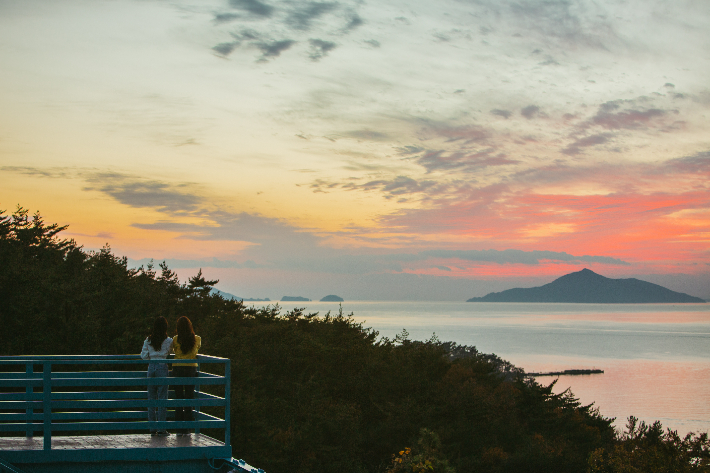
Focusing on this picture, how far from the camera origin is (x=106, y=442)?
7586mm

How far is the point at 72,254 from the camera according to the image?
38.2m

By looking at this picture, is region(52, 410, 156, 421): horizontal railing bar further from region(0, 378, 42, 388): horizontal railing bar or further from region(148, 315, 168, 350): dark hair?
region(148, 315, 168, 350): dark hair

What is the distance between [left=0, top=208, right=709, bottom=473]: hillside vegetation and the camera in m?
22.9

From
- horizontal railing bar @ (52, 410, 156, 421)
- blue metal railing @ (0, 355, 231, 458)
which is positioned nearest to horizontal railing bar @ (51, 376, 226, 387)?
blue metal railing @ (0, 355, 231, 458)

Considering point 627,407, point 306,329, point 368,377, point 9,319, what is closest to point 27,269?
point 9,319

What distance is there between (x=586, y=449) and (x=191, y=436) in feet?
144

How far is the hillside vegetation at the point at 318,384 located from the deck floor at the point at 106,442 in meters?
11.7

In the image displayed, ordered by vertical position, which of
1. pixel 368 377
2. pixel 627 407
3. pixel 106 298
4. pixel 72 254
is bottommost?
pixel 627 407

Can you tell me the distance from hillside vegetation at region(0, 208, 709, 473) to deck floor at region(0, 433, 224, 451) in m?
11.7

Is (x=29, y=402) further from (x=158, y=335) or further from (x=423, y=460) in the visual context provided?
(x=423, y=460)

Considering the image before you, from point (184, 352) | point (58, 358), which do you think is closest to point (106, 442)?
point (58, 358)

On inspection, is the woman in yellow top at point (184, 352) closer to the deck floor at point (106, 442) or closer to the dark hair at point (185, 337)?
the dark hair at point (185, 337)

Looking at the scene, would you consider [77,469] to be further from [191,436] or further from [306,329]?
[306,329]

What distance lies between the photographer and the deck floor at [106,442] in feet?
23.8
